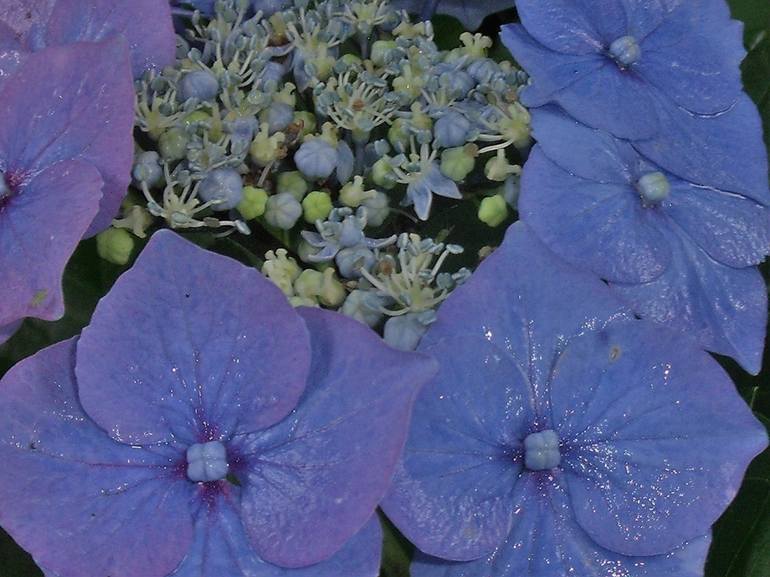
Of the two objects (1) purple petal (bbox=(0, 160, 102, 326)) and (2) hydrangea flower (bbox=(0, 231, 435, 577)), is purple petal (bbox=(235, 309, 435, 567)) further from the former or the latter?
(1) purple petal (bbox=(0, 160, 102, 326))

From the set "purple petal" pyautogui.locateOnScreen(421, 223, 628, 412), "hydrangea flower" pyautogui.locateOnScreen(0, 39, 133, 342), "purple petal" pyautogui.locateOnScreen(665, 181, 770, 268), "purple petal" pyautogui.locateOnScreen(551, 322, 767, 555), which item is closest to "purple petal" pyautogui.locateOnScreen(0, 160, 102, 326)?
"hydrangea flower" pyautogui.locateOnScreen(0, 39, 133, 342)

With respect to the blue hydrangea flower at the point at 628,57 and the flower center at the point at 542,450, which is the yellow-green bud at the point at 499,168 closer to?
the blue hydrangea flower at the point at 628,57

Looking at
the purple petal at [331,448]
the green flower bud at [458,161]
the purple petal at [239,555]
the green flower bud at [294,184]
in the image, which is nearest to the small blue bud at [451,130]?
the green flower bud at [458,161]

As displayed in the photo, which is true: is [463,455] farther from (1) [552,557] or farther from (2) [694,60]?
(2) [694,60]

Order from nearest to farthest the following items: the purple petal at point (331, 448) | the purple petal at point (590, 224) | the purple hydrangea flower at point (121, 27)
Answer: the purple petal at point (331, 448) < the purple petal at point (590, 224) < the purple hydrangea flower at point (121, 27)

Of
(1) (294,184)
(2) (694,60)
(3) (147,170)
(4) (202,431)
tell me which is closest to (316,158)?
(1) (294,184)
